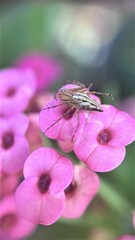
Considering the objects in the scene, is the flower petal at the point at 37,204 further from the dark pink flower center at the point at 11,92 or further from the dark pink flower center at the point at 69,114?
the dark pink flower center at the point at 11,92

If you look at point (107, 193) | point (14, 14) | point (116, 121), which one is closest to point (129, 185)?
point (107, 193)

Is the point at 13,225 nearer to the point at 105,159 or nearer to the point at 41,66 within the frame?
the point at 105,159

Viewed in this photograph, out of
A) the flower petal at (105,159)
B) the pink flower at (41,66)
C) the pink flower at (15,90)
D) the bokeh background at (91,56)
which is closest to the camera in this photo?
the flower petal at (105,159)

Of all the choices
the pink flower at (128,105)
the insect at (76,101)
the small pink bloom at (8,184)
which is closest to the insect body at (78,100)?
the insect at (76,101)

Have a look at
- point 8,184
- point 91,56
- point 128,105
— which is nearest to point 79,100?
point 8,184

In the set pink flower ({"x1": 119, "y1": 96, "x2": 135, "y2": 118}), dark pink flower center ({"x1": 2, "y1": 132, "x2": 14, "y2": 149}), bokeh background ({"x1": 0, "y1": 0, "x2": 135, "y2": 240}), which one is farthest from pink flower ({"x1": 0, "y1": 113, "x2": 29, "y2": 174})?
pink flower ({"x1": 119, "y1": 96, "x2": 135, "y2": 118})

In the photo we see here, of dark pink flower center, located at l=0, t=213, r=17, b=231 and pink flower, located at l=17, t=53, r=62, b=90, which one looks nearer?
dark pink flower center, located at l=0, t=213, r=17, b=231

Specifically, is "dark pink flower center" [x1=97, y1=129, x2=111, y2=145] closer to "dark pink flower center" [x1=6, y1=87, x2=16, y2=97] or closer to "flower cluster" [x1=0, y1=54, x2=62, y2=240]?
"flower cluster" [x1=0, y1=54, x2=62, y2=240]

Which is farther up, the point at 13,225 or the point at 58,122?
the point at 58,122
